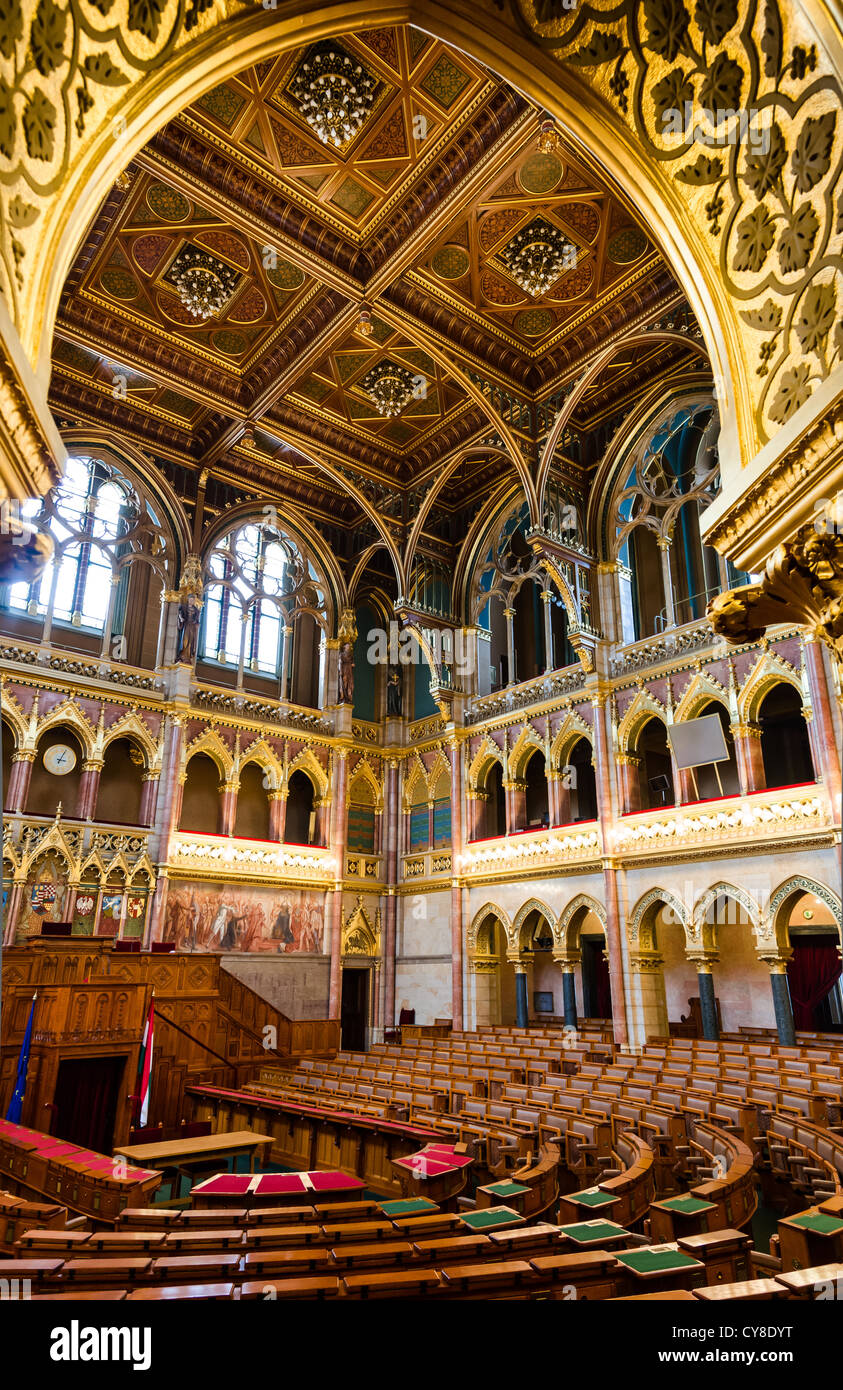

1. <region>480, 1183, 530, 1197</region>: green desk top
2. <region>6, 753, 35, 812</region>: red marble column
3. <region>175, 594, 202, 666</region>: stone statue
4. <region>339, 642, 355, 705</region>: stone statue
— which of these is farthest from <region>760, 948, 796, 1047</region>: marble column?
<region>6, 753, 35, 812</region>: red marble column

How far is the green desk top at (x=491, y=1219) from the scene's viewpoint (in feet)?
18.3

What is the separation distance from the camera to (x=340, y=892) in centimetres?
2272

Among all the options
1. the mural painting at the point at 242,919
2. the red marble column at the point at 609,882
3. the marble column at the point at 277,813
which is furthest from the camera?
the marble column at the point at 277,813

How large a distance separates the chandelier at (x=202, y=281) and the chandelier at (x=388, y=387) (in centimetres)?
380

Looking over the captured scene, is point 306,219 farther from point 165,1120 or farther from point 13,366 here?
point 165,1120

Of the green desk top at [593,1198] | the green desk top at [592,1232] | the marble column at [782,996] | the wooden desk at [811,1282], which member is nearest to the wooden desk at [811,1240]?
the wooden desk at [811,1282]

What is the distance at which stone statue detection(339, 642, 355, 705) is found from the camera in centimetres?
2438

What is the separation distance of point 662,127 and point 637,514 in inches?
612

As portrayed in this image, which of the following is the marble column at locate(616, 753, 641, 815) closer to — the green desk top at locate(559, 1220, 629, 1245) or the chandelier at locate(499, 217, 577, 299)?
the chandelier at locate(499, 217, 577, 299)

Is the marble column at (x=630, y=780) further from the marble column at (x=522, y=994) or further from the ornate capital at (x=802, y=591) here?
the ornate capital at (x=802, y=591)

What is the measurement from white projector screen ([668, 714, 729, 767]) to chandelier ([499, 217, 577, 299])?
9.15 meters

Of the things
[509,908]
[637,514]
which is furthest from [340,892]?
[637,514]

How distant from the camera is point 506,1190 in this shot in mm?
6609
